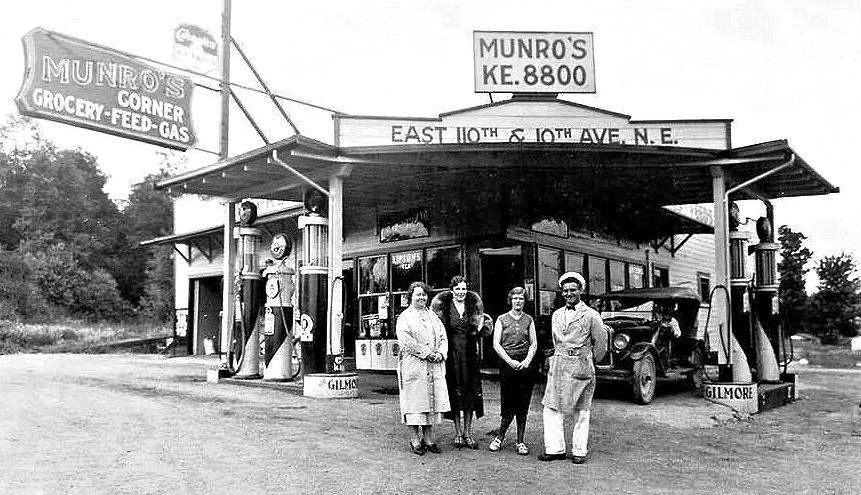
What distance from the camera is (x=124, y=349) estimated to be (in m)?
29.3

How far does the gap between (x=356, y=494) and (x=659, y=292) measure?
8.13 m

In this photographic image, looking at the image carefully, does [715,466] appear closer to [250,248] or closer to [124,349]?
[250,248]

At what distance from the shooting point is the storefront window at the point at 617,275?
1800 centimetres

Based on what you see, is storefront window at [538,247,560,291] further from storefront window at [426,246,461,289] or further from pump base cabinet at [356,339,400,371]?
pump base cabinet at [356,339,400,371]

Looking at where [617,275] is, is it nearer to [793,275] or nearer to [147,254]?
[793,275]

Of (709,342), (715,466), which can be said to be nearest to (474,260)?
(709,342)

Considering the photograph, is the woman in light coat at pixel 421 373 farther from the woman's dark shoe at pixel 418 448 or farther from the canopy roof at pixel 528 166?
the canopy roof at pixel 528 166

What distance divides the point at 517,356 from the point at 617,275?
11585 millimetres

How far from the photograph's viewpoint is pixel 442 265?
1563 cm

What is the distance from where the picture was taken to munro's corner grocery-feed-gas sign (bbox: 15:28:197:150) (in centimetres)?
1344

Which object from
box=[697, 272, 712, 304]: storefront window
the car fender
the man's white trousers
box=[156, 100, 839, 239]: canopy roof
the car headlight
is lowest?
the man's white trousers

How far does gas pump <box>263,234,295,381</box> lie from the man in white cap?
6.85m

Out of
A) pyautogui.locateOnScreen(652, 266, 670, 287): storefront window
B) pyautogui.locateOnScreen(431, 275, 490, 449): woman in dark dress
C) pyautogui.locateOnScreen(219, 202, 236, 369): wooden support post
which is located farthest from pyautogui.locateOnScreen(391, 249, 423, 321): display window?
pyautogui.locateOnScreen(431, 275, 490, 449): woman in dark dress

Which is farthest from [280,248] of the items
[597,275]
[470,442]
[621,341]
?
[597,275]
